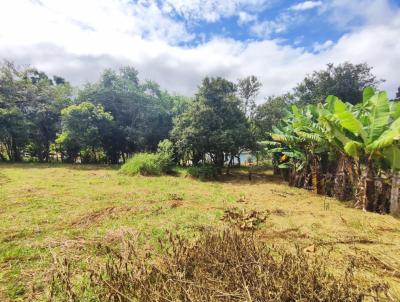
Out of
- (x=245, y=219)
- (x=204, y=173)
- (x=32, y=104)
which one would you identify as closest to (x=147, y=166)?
(x=204, y=173)

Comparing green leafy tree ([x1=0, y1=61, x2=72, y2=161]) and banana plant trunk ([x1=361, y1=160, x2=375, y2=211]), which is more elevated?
green leafy tree ([x1=0, y1=61, x2=72, y2=161])

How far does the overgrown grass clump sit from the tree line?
4.48 feet

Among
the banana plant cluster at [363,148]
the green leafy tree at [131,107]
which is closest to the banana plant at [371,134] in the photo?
the banana plant cluster at [363,148]

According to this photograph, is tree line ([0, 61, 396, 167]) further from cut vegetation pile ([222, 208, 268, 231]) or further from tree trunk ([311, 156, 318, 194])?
cut vegetation pile ([222, 208, 268, 231])

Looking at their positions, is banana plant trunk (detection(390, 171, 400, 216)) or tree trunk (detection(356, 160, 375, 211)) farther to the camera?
tree trunk (detection(356, 160, 375, 211))

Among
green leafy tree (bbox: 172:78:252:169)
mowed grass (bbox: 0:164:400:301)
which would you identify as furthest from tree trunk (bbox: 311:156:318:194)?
green leafy tree (bbox: 172:78:252:169)

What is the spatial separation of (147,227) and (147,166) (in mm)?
8281

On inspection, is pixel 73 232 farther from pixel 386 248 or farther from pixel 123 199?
pixel 386 248

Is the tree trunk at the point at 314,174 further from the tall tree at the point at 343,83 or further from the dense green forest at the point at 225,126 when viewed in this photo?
the tall tree at the point at 343,83

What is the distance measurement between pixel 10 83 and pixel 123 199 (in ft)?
62.0

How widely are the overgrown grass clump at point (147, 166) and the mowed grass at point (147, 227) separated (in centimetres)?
439

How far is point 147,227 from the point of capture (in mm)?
4820

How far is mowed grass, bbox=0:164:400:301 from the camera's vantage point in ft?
10.6

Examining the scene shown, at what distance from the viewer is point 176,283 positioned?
82.3 inches
